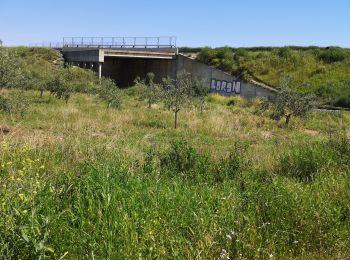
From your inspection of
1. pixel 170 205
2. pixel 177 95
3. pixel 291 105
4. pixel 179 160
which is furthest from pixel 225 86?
pixel 170 205

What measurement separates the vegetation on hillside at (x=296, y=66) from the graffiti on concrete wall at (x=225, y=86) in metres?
0.97

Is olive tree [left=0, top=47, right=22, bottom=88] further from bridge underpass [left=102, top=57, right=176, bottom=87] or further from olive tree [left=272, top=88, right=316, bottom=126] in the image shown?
bridge underpass [left=102, top=57, right=176, bottom=87]

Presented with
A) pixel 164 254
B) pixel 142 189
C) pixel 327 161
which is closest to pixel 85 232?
pixel 164 254

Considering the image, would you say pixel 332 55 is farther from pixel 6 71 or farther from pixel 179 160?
pixel 179 160

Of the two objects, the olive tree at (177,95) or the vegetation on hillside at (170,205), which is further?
the olive tree at (177,95)

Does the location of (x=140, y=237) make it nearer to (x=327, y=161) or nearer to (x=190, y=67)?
(x=327, y=161)

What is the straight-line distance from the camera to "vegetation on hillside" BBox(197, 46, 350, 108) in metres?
39.3

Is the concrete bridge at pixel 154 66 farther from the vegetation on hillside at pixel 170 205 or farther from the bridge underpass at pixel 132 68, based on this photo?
the vegetation on hillside at pixel 170 205

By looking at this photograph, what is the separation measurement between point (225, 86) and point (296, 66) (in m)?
7.24

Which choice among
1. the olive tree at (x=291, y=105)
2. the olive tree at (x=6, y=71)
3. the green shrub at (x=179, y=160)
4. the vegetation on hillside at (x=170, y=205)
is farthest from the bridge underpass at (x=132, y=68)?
the vegetation on hillside at (x=170, y=205)

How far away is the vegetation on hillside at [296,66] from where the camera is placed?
3931 centimetres

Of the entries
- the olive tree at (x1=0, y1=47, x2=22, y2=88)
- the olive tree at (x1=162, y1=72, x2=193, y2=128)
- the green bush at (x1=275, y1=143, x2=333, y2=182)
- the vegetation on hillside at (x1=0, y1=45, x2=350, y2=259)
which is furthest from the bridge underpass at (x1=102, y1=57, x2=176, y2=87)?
the vegetation on hillside at (x1=0, y1=45, x2=350, y2=259)

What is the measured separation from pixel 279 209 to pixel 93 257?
2.57 m

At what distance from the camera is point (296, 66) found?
149 feet
